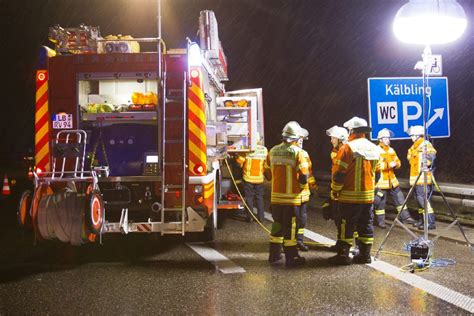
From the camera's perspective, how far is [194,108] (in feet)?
23.4

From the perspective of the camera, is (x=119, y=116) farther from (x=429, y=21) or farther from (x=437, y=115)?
(x=437, y=115)

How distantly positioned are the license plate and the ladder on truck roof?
1.26 metres

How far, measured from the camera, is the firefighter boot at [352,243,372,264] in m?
6.64

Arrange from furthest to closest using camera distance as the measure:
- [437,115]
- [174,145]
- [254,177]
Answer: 1. [254,177]
2. [437,115]
3. [174,145]

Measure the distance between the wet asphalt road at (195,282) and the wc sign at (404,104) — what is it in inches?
65.7

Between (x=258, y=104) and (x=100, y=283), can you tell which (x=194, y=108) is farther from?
(x=258, y=104)

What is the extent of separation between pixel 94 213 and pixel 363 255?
3.18 metres

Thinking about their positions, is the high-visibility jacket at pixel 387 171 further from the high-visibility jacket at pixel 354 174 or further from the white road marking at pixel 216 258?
the white road marking at pixel 216 258

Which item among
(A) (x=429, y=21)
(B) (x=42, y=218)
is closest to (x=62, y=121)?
(B) (x=42, y=218)

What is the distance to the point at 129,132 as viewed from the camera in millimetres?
7691

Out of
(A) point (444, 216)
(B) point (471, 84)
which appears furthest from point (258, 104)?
(B) point (471, 84)

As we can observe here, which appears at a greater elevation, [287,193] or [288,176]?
[288,176]

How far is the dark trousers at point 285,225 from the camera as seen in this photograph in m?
6.71

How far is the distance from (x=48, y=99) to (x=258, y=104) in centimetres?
592
